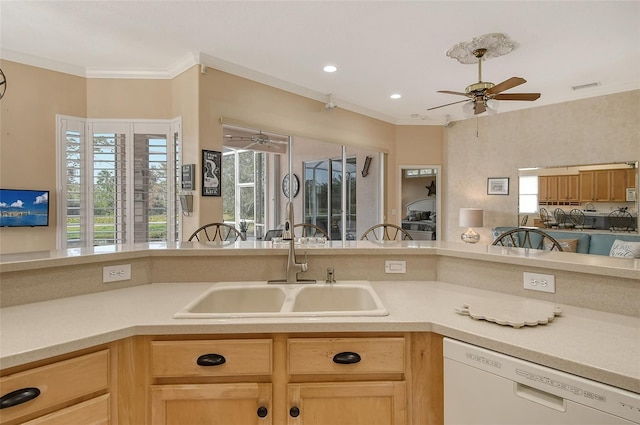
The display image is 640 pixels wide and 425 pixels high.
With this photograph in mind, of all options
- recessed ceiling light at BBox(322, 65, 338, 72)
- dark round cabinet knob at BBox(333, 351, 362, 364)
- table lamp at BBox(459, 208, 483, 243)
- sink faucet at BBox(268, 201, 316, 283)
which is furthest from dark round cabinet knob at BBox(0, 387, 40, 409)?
table lamp at BBox(459, 208, 483, 243)

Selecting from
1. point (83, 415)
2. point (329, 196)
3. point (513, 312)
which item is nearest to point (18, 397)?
point (83, 415)

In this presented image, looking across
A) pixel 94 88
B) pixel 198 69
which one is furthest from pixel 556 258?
pixel 94 88

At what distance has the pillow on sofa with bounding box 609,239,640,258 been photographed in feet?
12.8

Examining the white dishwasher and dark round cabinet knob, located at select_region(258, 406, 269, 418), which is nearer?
the white dishwasher

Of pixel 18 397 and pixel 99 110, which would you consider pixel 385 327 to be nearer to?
pixel 18 397

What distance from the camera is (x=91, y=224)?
13.3ft

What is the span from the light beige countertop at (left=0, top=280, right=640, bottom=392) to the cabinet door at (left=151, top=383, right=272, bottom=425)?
204 millimetres

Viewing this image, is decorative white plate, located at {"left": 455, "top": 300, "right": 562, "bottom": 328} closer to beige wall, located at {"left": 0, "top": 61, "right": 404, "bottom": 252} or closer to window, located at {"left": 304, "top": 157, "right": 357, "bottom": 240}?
beige wall, located at {"left": 0, "top": 61, "right": 404, "bottom": 252}

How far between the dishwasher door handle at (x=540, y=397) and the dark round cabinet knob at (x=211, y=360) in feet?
3.14

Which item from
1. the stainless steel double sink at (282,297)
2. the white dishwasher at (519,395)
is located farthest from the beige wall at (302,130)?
the white dishwasher at (519,395)

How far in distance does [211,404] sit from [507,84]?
3558mm

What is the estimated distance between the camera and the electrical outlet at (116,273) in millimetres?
1718

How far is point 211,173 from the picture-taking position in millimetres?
3910

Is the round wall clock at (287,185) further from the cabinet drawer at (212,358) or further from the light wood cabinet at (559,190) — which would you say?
the cabinet drawer at (212,358)
